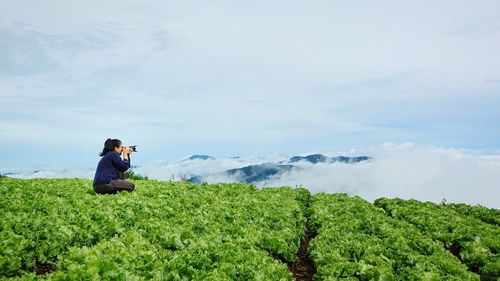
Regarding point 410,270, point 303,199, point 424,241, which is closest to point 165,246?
point 410,270

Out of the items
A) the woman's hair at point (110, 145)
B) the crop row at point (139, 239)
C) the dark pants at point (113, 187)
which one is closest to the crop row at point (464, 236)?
the crop row at point (139, 239)

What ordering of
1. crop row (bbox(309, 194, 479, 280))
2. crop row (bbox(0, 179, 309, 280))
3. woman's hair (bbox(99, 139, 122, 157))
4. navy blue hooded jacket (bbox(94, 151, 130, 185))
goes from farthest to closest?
1. woman's hair (bbox(99, 139, 122, 157))
2. navy blue hooded jacket (bbox(94, 151, 130, 185))
3. crop row (bbox(309, 194, 479, 280))
4. crop row (bbox(0, 179, 309, 280))

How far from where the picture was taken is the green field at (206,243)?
9.72 meters

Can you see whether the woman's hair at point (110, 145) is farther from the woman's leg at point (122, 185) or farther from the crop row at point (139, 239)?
the crop row at point (139, 239)

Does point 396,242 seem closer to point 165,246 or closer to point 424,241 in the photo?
point 424,241

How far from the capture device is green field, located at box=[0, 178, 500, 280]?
9.72m

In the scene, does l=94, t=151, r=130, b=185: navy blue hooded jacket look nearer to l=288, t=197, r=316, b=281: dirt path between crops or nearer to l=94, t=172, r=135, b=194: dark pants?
l=94, t=172, r=135, b=194: dark pants

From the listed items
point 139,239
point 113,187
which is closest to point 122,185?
point 113,187

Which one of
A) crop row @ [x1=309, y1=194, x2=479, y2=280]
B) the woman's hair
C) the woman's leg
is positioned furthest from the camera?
the woman's leg

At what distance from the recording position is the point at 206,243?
11883 millimetres

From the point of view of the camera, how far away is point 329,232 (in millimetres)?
16812

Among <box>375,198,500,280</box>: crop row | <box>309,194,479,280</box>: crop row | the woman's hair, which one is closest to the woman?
the woman's hair

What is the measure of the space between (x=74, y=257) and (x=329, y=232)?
32.9 ft

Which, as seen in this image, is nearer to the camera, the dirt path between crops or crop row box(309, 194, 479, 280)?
crop row box(309, 194, 479, 280)
